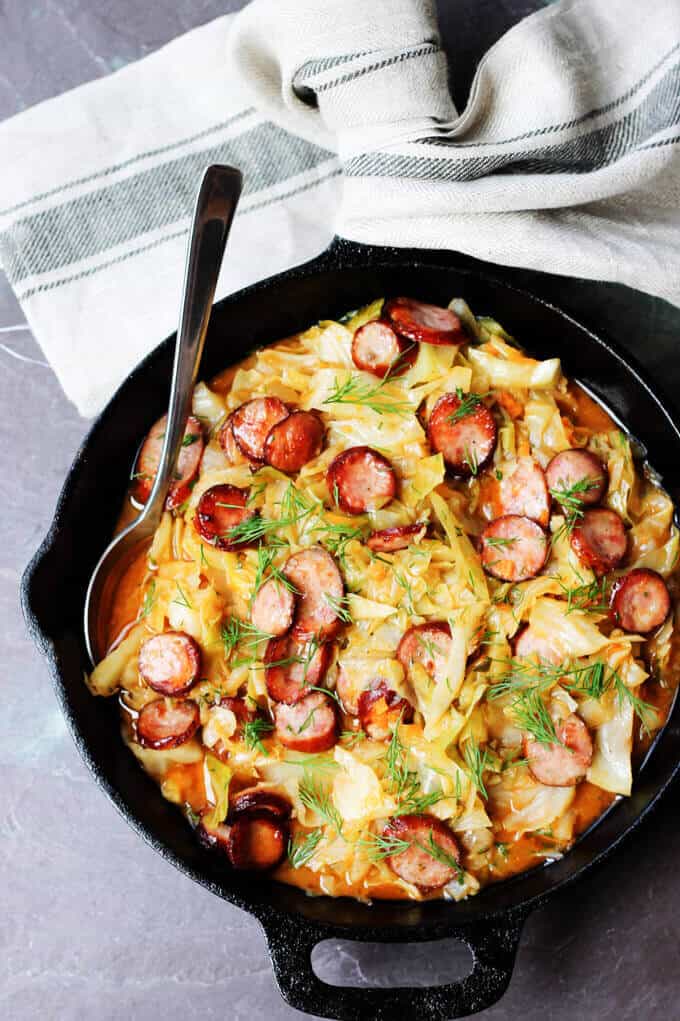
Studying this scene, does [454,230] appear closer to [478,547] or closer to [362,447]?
[362,447]

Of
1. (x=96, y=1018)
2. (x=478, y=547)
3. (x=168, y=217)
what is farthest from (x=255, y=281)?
(x=96, y=1018)

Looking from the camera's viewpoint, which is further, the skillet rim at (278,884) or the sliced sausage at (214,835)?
the sliced sausage at (214,835)

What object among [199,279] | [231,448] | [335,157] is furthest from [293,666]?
[335,157]

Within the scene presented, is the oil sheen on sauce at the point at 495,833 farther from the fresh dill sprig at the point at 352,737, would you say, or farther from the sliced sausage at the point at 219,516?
the sliced sausage at the point at 219,516

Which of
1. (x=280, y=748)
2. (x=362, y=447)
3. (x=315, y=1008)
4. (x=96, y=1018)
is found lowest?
(x=96, y=1018)

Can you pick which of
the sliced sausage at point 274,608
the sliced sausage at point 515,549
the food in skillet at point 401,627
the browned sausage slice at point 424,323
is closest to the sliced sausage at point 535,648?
the food in skillet at point 401,627
